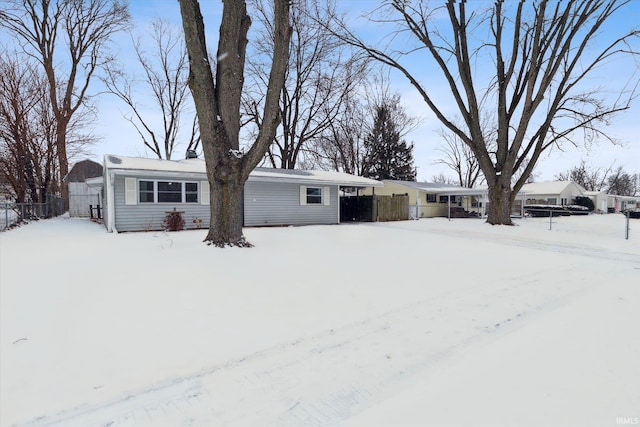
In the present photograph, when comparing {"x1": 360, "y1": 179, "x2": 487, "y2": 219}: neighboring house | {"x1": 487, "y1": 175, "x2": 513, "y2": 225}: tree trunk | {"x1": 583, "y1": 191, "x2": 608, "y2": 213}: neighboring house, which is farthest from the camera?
{"x1": 583, "y1": 191, "x2": 608, "y2": 213}: neighboring house

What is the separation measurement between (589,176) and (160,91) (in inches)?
2526

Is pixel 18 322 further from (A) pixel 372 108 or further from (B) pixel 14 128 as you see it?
(A) pixel 372 108

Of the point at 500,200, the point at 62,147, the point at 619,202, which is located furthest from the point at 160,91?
the point at 619,202

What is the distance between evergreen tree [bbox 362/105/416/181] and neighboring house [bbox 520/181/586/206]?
1477 centimetres

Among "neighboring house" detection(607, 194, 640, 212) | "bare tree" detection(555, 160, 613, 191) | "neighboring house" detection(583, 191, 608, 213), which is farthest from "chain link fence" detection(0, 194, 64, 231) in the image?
"bare tree" detection(555, 160, 613, 191)

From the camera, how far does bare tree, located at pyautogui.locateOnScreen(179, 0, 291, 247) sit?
7.24 meters

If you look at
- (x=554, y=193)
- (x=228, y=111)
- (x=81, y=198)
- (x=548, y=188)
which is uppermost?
(x=228, y=111)

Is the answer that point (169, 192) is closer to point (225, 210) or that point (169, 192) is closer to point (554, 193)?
point (225, 210)

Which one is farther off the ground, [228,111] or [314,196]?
[228,111]

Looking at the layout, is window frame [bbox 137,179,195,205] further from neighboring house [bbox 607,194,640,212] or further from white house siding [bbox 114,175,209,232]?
neighboring house [bbox 607,194,640,212]

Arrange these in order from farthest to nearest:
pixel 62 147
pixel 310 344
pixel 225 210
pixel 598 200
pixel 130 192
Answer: pixel 598 200 < pixel 62 147 < pixel 130 192 < pixel 225 210 < pixel 310 344

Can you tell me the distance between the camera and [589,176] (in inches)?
2196

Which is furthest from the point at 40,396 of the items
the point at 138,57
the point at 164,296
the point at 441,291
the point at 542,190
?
the point at 542,190

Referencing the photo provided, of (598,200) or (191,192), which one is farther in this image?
(598,200)
